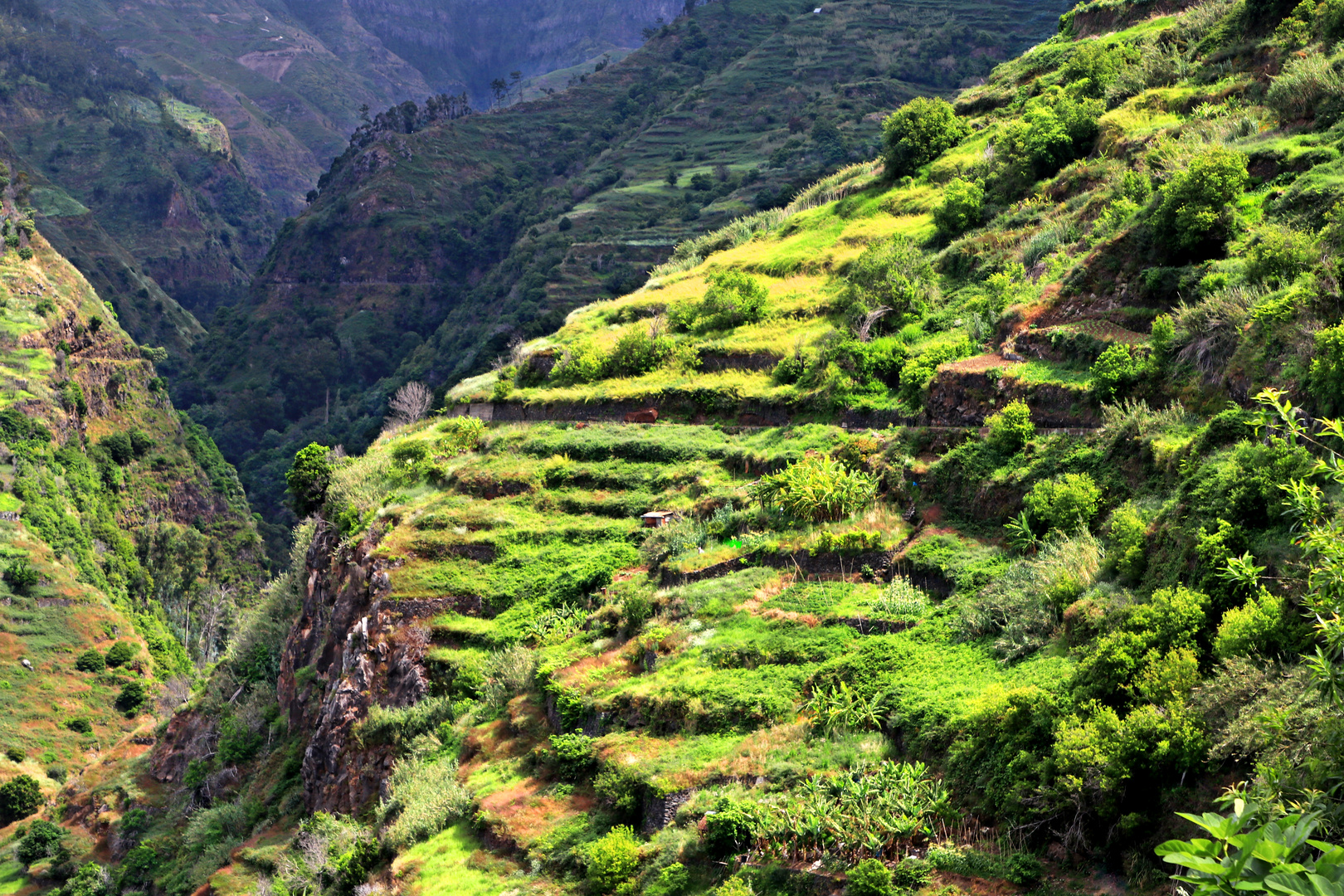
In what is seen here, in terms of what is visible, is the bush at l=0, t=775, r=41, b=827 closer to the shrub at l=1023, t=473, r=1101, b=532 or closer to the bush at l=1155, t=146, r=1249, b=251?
the shrub at l=1023, t=473, r=1101, b=532

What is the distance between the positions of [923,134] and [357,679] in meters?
31.9

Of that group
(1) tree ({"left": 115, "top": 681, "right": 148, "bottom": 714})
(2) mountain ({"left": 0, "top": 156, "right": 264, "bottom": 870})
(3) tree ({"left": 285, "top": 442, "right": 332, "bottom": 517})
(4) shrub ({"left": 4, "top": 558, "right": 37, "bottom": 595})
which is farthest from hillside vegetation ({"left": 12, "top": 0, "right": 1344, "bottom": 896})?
(4) shrub ({"left": 4, "top": 558, "right": 37, "bottom": 595})

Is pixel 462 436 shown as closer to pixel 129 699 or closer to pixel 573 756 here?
pixel 573 756

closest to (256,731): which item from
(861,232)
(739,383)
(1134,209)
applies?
(739,383)

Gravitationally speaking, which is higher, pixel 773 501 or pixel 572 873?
pixel 773 501

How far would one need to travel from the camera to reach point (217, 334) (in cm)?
16238

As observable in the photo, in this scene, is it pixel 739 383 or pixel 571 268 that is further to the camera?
pixel 571 268

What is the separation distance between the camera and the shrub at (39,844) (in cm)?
5281

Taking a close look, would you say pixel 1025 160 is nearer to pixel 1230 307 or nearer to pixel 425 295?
pixel 1230 307

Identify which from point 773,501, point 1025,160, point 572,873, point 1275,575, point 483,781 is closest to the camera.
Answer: point 1275,575

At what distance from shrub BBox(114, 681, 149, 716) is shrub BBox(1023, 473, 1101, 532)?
74.2 m

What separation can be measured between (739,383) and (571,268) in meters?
83.6

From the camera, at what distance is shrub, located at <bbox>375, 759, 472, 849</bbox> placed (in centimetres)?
2095

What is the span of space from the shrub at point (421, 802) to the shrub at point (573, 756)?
7.56 feet
